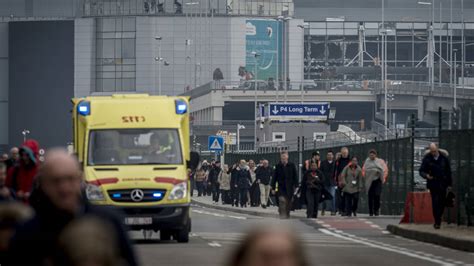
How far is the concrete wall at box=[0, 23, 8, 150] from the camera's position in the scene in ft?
431

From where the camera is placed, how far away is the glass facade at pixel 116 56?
145 m

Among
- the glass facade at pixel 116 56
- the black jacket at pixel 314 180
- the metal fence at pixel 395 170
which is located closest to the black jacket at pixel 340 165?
the black jacket at pixel 314 180

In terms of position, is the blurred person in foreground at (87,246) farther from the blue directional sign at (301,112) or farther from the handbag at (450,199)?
the blue directional sign at (301,112)

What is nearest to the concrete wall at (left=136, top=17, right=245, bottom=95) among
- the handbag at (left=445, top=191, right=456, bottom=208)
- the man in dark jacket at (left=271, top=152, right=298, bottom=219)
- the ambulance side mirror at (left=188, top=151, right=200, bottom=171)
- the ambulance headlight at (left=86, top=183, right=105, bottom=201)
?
the man in dark jacket at (left=271, top=152, right=298, bottom=219)

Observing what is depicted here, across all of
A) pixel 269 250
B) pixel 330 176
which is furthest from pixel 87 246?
pixel 330 176

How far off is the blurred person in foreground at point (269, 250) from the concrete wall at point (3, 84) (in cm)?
12571

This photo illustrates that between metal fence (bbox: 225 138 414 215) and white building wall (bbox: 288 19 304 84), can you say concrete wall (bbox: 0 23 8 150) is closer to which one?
white building wall (bbox: 288 19 304 84)

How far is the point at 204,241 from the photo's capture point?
2883 cm

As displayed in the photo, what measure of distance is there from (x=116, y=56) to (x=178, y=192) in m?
120

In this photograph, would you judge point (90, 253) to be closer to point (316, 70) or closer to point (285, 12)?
point (285, 12)

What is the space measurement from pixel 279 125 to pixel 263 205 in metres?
38.5

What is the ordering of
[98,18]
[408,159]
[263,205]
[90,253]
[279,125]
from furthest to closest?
[98,18], [279,125], [263,205], [408,159], [90,253]

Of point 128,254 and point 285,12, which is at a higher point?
point 285,12

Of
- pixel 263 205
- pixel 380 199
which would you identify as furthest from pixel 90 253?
pixel 263 205
